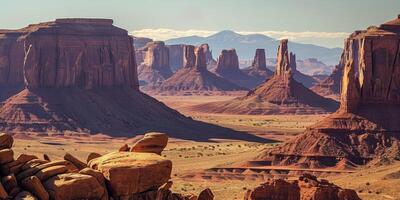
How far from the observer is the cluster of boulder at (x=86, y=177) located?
98.6ft

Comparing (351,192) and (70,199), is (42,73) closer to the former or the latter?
(351,192)

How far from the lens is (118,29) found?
569ft

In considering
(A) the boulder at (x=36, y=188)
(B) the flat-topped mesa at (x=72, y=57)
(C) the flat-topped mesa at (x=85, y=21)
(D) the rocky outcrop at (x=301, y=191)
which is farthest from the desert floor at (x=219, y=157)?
(A) the boulder at (x=36, y=188)

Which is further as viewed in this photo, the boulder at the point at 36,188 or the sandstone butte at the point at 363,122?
the sandstone butte at the point at 363,122

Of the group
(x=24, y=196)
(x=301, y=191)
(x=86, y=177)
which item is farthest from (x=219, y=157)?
(x=24, y=196)

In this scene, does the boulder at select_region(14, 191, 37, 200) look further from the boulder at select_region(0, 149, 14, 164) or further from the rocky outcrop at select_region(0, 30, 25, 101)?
the rocky outcrop at select_region(0, 30, 25, 101)

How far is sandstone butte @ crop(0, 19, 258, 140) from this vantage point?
506 feet

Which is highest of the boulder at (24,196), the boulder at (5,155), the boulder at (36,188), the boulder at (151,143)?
the boulder at (5,155)

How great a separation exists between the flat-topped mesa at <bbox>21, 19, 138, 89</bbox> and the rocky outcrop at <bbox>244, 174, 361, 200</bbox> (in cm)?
10914

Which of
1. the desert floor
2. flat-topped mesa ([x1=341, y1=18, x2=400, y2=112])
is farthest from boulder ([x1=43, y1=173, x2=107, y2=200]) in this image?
flat-topped mesa ([x1=341, y1=18, x2=400, y2=112])

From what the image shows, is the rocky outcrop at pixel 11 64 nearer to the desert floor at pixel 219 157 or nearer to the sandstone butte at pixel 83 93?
the sandstone butte at pixel 83 93

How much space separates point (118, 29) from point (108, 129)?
25899 mm

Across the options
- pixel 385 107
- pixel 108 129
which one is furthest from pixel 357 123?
pixel 108 129

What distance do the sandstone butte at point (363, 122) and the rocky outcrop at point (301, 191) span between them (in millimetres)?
42443
